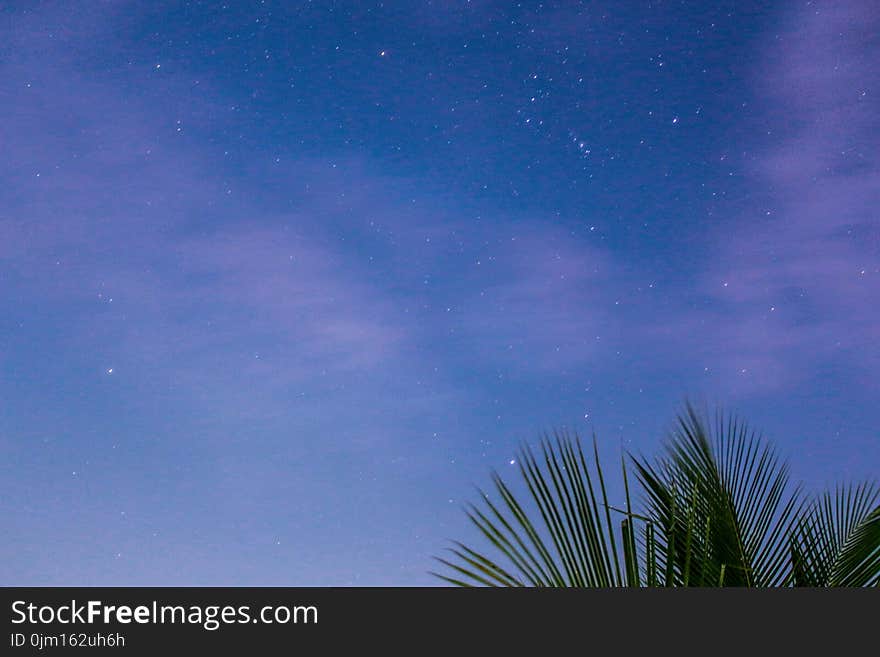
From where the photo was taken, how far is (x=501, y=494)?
7.83ft

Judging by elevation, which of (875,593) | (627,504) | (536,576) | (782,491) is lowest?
(875,593)

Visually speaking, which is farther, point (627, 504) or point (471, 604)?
point (627, 504)

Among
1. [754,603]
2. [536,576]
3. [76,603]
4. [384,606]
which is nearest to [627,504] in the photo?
[536,576]

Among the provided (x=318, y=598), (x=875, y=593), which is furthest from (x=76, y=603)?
(x=875, y=593)

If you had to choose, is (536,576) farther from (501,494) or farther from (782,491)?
(782,491)

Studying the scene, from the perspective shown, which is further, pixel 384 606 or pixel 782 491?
pixel 782 491

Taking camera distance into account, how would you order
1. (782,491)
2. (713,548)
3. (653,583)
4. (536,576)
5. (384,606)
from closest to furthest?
(384,606) < (536,576) < (653,583) < (713,548) < (782,491)

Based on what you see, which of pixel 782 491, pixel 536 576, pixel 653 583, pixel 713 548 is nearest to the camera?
pixel 536 576

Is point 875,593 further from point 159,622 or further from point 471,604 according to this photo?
point 159,622

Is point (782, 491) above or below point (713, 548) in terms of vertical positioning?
above

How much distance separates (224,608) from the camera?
1713 mm

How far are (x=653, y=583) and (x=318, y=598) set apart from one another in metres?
1.18

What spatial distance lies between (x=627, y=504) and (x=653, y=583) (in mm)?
341

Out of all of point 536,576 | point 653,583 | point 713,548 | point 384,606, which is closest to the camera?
point 384,606
